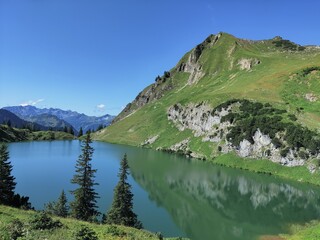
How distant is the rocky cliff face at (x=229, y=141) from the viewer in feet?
387

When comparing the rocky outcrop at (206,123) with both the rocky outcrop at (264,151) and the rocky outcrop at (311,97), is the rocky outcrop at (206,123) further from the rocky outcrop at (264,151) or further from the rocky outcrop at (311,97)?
the rocky outcrop at (311,97)

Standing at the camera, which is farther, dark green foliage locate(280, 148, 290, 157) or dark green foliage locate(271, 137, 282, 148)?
dark green foliage locate(271, 137, 282, 148)

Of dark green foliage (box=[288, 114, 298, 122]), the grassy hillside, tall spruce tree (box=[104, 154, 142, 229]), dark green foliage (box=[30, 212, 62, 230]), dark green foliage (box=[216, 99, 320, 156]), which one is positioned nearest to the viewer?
the grassy hillside

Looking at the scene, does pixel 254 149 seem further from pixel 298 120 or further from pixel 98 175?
pixel 98 175

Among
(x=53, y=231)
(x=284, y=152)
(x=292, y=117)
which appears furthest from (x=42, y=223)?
(x=292, y=117)

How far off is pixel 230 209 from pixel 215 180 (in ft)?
102

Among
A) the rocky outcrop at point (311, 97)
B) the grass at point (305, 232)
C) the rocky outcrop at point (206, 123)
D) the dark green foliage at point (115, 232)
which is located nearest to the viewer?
the dark green foliage at point (115, 232)

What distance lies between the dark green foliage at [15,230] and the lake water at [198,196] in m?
34.0

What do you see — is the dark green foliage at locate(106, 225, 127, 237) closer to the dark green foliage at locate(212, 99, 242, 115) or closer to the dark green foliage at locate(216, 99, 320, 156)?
the dark green foliage at locate(216, 99, 320, 156)

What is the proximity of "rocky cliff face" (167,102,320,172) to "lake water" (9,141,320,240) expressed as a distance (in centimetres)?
1300

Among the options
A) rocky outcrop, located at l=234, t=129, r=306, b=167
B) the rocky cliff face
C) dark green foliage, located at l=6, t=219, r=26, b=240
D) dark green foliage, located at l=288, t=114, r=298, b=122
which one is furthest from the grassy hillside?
dark green foliage, located at l=288, t=114, r=298, b=122

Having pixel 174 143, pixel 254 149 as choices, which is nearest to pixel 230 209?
pixel 254 149

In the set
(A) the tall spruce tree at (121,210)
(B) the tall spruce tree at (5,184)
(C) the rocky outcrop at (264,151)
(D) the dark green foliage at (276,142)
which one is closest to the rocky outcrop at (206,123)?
(C) the rocky outcrop at (264,151)

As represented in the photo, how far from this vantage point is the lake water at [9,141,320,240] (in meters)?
63.3
